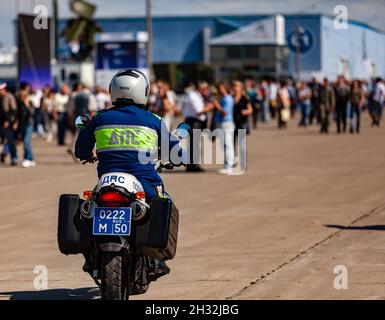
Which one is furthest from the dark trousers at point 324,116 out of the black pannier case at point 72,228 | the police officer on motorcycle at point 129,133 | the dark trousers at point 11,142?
the black pannier case at point 72,228

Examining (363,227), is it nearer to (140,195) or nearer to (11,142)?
(140,195)

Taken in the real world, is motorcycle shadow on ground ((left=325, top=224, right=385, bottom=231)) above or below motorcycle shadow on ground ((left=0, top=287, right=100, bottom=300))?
below

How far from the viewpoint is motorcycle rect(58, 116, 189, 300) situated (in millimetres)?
7988

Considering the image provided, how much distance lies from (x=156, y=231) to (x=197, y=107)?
49.9ft

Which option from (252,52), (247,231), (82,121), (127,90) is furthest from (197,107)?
(252,52)

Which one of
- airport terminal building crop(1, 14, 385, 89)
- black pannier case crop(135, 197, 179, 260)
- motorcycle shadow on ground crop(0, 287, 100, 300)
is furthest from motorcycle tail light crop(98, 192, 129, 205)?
airport terminal building crop(1, 14, 385, 89)

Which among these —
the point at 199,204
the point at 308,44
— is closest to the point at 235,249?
the point at 199,204

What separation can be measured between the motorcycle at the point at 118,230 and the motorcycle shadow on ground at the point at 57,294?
0.87 m

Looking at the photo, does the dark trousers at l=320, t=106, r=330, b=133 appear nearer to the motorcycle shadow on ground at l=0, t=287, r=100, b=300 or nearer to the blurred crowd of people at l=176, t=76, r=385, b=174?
the blurred crowd of people at l=176, t=76, r=385, b=174

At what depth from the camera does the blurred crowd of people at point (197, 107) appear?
22781mm

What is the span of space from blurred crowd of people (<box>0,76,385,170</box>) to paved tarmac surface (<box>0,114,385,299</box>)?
32.5 inches
